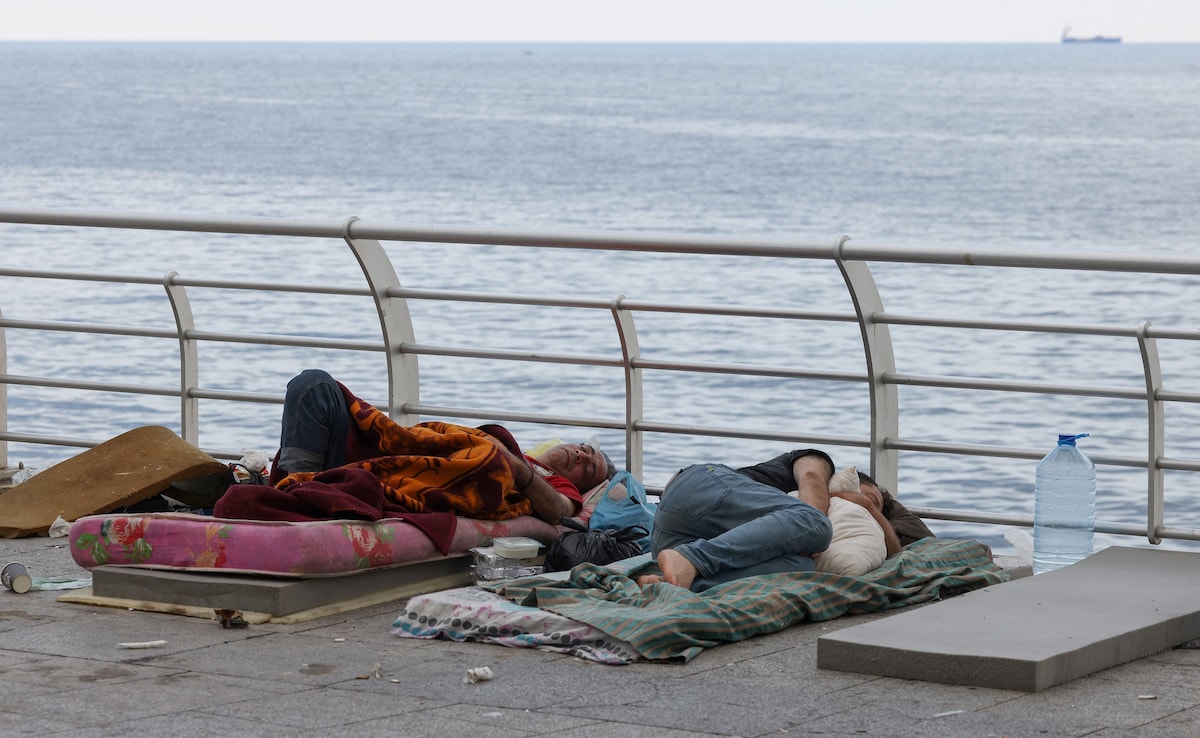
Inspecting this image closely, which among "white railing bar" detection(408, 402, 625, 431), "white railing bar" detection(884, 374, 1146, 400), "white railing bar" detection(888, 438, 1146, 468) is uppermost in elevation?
"white railing bar" detection(884, 374, 1146, 400)

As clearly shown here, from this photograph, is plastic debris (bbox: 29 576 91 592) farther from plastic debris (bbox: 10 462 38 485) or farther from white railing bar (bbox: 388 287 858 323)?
white railing bar (bbox: 388 287 858 323)

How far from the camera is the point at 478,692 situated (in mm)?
4238

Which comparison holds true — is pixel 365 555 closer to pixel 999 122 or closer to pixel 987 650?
pixel 987 650

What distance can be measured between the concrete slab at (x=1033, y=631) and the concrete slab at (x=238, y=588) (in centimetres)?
154

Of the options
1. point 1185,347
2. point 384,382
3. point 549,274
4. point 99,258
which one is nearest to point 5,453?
point 384,382

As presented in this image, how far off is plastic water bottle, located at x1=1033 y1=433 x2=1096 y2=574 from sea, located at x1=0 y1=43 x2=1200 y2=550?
2.77ft

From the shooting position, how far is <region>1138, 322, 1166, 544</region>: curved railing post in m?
5.70

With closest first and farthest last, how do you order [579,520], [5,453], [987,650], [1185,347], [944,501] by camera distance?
[987,650]
[579,520]
[5,453]
[944,501]
[1185,347]

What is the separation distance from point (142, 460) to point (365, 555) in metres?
1.68

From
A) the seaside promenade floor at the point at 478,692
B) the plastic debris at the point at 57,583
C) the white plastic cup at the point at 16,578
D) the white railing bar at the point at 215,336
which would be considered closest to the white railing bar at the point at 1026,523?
the seaside promenade floor at the point at 478,692

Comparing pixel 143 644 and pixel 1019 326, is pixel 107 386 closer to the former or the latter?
pixel 143 644

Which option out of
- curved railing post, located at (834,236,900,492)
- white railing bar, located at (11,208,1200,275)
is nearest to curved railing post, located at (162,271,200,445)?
white railing bar, located at (11,208,1200,275)

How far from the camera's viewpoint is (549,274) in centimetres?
3011

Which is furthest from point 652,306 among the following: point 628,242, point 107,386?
point 107,386
